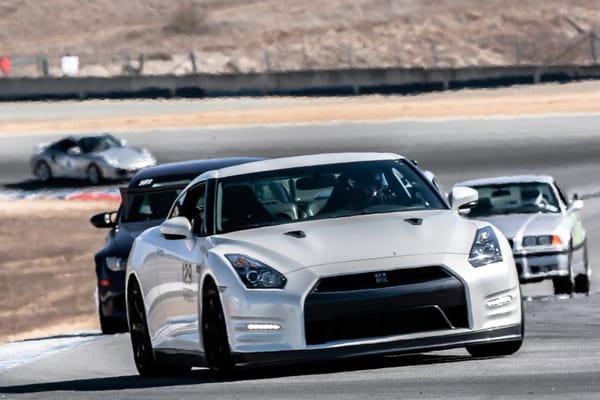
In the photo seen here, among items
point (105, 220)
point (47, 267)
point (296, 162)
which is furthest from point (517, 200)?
point (296, 162)

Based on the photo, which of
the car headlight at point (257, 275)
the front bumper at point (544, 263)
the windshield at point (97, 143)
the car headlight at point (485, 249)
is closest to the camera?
the car headlight at point (257, 275)

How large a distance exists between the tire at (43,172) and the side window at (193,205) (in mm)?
33442

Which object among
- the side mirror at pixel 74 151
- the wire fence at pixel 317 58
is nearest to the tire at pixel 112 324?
the side mirror at pixel 74 151

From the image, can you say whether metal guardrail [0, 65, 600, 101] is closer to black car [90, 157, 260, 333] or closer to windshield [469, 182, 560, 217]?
windshield [469, 182, 560, 217]

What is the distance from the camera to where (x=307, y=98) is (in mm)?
61062

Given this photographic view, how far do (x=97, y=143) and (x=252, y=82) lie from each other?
2056 cm

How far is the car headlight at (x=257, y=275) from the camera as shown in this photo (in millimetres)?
9625

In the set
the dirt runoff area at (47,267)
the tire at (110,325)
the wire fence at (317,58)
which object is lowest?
the wire fence at (317,58)

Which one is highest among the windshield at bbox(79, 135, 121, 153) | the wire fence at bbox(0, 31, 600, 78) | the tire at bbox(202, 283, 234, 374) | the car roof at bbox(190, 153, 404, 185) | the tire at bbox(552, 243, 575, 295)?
the car roof at bbox(190, 153, 404, 185)

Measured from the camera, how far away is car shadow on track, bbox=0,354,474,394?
33.7 feet

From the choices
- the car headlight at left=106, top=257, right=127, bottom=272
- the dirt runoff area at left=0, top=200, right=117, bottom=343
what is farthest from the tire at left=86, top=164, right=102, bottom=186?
the car headlight at left=106, top=257, right=127, bottom=272

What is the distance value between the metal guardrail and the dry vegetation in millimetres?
20666

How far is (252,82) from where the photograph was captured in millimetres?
64500

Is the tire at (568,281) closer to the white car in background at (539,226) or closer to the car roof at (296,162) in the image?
the white car in background at (539,226)
